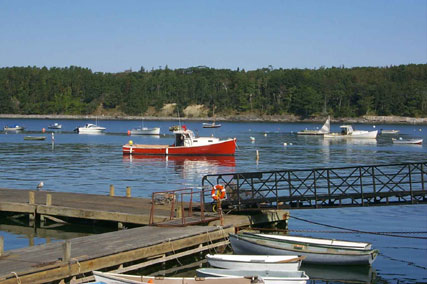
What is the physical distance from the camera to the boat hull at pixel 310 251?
23.3 m

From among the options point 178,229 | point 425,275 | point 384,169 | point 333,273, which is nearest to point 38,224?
point 178,229

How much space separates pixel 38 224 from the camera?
30.3 m

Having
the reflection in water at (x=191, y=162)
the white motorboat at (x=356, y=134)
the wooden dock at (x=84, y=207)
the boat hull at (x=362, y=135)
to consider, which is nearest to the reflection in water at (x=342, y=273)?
the wooden dock at (x=84, y=207)

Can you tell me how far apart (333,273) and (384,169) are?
4083cm

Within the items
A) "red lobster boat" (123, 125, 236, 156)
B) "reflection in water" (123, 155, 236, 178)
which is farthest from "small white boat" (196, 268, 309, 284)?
"red lobster boat" (123, 125, 236, 156)

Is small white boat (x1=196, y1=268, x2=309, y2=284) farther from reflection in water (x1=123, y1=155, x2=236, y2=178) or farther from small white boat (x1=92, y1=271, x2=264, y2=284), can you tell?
reflection in water (x1=123, y1=155, x2=236, y2=178)

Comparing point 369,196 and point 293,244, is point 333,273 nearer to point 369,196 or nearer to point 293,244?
point 293,244

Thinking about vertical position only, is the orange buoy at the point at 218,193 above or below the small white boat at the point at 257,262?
above

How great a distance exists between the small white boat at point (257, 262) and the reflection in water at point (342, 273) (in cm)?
215

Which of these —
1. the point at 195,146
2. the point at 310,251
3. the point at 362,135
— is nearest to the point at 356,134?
the point at 362,135

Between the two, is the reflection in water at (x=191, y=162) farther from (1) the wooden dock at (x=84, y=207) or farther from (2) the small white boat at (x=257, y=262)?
(2) the small white boat at (x=257, y=262)

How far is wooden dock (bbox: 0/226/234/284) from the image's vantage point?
18453 mm

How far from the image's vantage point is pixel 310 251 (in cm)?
2355

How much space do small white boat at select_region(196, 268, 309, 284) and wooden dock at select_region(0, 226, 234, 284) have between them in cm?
270
